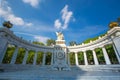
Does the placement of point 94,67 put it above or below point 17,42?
below

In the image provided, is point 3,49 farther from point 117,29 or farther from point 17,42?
point 117,29

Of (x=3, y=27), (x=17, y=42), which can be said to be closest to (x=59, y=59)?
(x=17, y=42)

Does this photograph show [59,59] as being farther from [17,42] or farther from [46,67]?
[17,42]

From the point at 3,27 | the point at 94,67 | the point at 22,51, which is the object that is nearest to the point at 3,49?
the point at 3,27

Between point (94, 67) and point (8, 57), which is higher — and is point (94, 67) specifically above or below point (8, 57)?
below

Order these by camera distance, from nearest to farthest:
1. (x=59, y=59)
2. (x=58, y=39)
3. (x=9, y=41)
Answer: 1. (x=9, y=41)
2. (x=59, y=59)
3. (x=58, y=39)

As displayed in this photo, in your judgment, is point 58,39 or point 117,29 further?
point 58,39

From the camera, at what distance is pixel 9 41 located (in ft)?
68.7

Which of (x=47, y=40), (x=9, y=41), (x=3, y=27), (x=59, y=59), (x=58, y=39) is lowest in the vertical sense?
(x=59, y=59)

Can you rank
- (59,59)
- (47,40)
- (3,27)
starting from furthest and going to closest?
(47,40), (59,59), (3,27)

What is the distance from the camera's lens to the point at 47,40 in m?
55.5

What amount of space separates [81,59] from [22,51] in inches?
979

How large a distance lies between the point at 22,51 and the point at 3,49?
23.3 metres

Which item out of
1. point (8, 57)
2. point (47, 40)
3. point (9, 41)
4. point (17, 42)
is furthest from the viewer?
point (47, 40)
